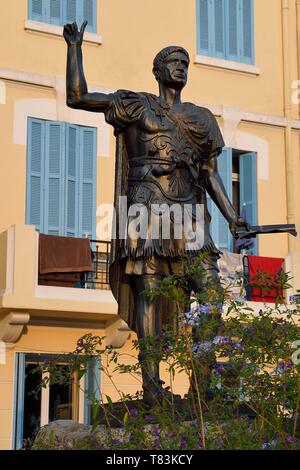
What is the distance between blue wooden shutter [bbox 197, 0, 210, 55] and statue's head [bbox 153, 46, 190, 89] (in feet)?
40.5

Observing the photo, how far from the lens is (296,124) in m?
20.6

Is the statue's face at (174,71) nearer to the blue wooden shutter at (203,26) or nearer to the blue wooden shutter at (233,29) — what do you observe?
the blue wooden shutter at (203,26)

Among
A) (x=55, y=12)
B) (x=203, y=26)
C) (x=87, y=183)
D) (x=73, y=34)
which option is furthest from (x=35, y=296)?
(x=73, y=34)

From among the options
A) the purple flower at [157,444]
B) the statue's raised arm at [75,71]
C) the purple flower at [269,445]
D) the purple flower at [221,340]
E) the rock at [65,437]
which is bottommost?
the rock at [65,437]

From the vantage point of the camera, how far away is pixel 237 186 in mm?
20391

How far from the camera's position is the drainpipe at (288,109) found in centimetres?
2012

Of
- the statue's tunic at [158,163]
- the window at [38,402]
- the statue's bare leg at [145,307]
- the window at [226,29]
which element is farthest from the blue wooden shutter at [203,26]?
the statue's bare leg at [145,307]

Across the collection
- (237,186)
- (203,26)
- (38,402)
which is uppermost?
(203,26)

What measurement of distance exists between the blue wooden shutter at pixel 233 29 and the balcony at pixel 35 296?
183 inches

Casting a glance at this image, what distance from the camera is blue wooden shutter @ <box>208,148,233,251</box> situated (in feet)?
63.0

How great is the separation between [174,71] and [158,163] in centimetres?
64

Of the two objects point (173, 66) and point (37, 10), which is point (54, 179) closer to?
point (37, 10)

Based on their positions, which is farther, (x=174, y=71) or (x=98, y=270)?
(x=98, y=270)
